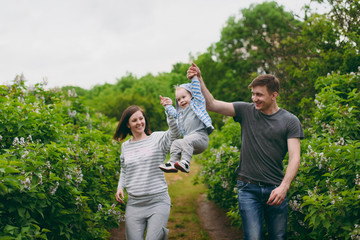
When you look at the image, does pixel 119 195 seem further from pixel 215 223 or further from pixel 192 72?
pixel 215 223

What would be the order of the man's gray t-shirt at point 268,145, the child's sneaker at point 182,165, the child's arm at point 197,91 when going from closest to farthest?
1. the child's sneaker at point 182,165
2. the man's gray t-shirt at point 268,145
3. the child's arm at point 197,91

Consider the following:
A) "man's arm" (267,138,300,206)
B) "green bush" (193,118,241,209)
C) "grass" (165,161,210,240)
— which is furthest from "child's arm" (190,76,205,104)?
"grass" (165,161,210,240)

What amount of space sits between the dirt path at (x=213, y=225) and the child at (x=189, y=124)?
3.78m

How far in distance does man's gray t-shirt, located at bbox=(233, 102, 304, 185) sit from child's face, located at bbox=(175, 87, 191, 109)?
0.75 meters

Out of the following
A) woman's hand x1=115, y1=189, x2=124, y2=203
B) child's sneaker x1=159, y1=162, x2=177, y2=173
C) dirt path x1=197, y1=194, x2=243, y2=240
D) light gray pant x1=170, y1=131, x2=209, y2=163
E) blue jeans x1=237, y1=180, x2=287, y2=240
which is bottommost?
dirt path x1=197, y1=194, x2=243, y2=240

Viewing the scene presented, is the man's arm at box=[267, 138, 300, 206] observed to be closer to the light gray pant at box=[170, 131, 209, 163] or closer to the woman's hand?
the light gray pant at box=[170, 131, 209, 163]

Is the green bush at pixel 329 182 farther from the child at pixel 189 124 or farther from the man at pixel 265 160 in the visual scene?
the child at pixel 189 124

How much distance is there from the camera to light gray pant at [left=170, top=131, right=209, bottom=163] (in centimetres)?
350

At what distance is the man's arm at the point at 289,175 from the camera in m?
3.18

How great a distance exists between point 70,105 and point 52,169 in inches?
175

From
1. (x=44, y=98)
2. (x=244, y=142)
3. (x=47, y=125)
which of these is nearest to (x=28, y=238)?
(x=47, y=125)

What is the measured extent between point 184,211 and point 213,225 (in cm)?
128

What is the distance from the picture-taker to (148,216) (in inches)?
151

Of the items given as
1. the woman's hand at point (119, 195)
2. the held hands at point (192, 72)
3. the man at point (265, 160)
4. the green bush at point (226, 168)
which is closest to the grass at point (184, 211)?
the green bush at point (226, 168)
